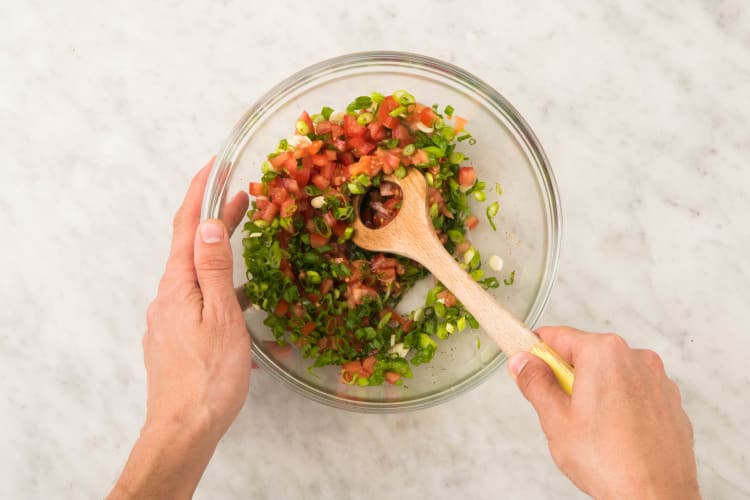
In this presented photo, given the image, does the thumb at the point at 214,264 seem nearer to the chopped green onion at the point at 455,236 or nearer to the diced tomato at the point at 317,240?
the diced tomato at the point at 317,240

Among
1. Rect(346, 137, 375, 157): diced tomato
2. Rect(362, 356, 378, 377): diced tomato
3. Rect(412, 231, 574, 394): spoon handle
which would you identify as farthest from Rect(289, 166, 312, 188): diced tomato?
Rect(362, 356, 378, 377): diced tomato

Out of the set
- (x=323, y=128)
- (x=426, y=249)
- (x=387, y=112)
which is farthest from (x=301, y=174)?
(x=426, y=249)

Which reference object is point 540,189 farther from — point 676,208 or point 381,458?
point 381,458

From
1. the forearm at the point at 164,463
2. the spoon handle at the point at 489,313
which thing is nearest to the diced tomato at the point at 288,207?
the spoon handle at the point at 489,313

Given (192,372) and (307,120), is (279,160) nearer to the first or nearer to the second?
(307,120)

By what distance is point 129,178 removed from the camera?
1.91m

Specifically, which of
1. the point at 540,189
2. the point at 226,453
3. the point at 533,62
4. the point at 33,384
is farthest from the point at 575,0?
the point at 33,384

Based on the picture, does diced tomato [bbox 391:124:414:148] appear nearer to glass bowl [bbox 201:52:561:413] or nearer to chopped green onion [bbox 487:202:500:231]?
glass bowl [bbox 201:52:561:413]

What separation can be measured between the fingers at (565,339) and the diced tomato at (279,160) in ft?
2.56

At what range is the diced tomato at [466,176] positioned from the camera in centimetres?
171

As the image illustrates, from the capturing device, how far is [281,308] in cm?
169

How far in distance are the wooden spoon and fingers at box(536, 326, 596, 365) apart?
0.12 metres

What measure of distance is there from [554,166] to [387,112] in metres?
0.55

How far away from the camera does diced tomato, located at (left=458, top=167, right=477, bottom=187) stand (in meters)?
1.71
